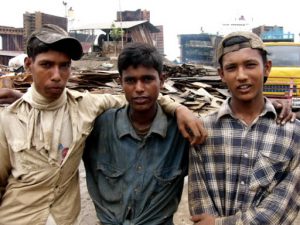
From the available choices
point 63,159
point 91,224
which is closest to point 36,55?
point 63,159

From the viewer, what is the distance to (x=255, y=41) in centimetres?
197

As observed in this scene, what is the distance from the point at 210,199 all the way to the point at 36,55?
1198mm

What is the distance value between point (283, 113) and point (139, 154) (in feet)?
2.60

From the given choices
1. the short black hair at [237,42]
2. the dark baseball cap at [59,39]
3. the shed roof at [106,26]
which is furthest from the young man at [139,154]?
the shed roof at [106,26]

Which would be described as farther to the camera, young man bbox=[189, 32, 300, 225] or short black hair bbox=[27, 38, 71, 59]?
short black hair bbox=[27, 38, 71, 59]

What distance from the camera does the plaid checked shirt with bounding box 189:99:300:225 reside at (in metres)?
1.84

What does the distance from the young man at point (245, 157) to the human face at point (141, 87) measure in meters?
0.34

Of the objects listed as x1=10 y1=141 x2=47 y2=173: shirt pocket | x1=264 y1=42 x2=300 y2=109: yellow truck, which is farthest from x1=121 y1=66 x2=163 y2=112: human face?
x1=264 y1=42 x2=300 y2=109: yellow truck

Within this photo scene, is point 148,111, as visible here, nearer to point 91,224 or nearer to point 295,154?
point 295,154

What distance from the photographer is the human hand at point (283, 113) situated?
6.33 ft

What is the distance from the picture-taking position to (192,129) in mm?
1907

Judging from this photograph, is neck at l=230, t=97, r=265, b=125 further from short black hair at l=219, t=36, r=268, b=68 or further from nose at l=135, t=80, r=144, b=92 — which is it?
nose at l=135, t=80, r=144, b=92

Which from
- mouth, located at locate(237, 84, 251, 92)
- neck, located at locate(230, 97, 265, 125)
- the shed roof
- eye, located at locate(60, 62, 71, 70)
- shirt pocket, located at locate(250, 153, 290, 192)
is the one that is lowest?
shirt pocket, located at locate(250, 153, 290, 192)

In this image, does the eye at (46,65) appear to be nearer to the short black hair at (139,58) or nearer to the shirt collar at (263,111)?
the short black hair at (139,58)
